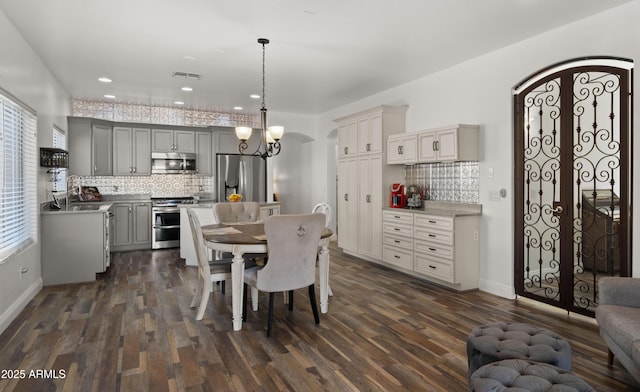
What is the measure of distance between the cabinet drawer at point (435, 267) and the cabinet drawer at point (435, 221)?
0.39 metres

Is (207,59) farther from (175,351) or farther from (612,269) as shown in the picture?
(612,269)

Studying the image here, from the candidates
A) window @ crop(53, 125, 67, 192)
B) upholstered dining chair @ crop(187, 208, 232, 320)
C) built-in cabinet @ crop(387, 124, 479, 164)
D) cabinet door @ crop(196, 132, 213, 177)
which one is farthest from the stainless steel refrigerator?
upholstered dining chair @ crop(187, 208, 232, 320)

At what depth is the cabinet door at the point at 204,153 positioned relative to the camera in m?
7.49

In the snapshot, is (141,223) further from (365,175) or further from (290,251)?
(290,251)

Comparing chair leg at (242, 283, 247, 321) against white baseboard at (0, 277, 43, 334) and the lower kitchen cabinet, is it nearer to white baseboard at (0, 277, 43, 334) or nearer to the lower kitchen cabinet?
white baseboard at (0, 277, 43, 334)

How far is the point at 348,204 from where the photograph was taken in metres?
6.35

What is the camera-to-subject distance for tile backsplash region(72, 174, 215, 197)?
711cm

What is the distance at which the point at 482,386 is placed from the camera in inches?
62.2

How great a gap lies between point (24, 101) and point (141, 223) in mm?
3461

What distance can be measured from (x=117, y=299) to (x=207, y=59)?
285cm

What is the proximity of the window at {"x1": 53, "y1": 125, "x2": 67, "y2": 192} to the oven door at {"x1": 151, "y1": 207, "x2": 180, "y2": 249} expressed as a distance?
1446mm

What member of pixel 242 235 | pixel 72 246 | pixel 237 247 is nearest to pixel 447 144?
pixel 242 235

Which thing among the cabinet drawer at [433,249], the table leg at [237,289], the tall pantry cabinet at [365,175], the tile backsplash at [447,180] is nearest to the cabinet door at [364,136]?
the tall pantry cabinet at [365,175]

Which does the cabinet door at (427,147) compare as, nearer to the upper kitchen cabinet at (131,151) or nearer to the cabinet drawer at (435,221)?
the cabinet drawer at (435,221)
